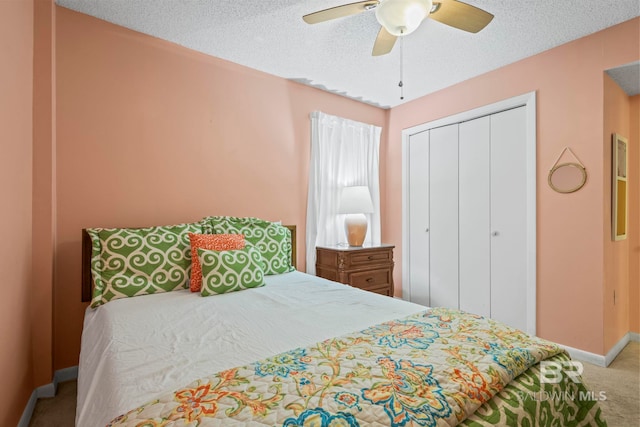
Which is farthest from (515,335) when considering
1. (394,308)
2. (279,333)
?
(279,333)

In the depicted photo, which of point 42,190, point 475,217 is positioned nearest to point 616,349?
point 475,217

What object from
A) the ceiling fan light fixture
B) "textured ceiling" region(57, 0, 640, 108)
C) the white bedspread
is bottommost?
the white bedspread

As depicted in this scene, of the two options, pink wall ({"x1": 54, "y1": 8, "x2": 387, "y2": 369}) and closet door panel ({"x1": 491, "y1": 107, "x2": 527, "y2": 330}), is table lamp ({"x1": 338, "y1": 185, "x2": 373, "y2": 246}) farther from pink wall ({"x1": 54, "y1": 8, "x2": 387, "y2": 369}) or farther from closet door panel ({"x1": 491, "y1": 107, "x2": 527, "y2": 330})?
closet door panel ({"x1": 491, "y1": 107, "x2": 527, "y2": 330})

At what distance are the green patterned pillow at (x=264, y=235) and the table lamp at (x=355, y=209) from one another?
0.94 meters

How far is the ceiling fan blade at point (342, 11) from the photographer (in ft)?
5.38

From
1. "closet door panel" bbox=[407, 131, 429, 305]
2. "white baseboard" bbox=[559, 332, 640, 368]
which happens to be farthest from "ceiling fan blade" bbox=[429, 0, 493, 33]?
"white baseboard" bbox=[559, 332, 640, 368]

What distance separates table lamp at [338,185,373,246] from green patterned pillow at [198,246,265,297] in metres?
1.44

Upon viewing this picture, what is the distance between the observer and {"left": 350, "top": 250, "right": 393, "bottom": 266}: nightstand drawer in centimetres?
313

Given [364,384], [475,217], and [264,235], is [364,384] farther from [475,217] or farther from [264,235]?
[475,217]

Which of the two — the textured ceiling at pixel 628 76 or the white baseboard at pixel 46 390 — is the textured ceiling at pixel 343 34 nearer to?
the textured ceiling at pixel 628 76

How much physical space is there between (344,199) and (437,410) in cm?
268

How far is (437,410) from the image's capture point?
30.6 inches

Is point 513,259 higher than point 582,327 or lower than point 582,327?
higher

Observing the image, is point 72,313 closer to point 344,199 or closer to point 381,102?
point 344,199
